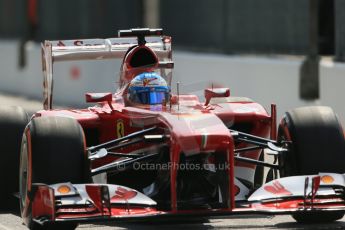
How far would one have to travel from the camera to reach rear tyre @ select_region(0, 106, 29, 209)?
33.4 feet

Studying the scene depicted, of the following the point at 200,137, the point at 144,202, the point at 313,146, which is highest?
the point at 200,137

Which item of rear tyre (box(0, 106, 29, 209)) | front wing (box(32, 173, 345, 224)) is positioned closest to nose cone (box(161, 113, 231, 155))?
front wing (box(32, 173, 345, 224))

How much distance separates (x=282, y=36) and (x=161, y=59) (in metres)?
5.51

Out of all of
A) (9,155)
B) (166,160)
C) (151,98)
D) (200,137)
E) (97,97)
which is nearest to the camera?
(200,137)

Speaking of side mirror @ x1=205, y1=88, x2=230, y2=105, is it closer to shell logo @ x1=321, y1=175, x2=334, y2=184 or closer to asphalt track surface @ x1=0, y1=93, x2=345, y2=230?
asphalt track surface @ x1=0, y1=93, x2=345, y2=230

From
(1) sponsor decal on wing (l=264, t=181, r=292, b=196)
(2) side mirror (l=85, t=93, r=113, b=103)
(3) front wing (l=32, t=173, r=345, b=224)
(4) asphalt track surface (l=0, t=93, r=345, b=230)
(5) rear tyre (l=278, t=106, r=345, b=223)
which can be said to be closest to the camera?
(3) front wing (l=32, t=173, r=345, b=224)

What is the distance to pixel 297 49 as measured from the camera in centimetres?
1659

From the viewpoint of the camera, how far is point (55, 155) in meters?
8.55

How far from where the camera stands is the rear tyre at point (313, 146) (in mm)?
8945

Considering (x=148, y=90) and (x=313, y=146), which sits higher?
(x=148, y=90)

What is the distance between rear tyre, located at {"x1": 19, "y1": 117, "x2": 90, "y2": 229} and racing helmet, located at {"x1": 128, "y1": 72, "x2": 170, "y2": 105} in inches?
52.2

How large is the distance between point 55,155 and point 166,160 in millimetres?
845

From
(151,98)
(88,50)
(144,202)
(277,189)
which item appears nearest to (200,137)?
(144,202)

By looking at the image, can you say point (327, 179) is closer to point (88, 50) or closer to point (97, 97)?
point (97, 97)
